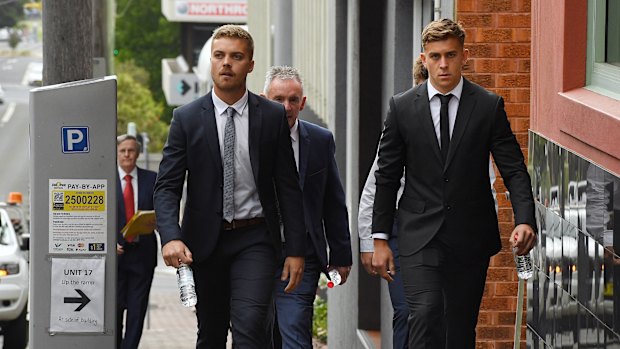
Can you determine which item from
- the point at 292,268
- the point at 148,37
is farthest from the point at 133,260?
the point at 148,37

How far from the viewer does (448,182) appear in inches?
257

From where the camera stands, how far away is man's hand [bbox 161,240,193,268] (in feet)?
21.6

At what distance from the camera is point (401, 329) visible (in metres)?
8.97

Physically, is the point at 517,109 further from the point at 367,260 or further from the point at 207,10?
the point at 207,10

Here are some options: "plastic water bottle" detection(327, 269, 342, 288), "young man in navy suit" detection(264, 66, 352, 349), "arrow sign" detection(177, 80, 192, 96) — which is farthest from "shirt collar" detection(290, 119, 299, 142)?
"arrow sign" detection(177, 80, 192, 96)

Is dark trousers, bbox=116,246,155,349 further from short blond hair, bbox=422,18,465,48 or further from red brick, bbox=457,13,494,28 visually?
short blond hair, bbox=422,18,465,48

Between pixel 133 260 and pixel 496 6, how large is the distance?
4035 mm

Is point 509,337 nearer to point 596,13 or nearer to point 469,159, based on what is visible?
point 469,159

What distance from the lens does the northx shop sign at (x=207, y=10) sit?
2100 inches

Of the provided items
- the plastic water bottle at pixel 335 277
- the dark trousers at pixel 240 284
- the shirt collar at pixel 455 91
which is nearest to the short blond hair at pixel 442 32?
the shirt collar at pixel 455 91

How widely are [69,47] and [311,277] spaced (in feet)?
7.24

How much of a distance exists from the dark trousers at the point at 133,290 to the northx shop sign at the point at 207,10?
41.0 meters

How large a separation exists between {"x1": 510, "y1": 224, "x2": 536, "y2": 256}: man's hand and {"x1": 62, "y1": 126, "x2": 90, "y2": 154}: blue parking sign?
3131 mm

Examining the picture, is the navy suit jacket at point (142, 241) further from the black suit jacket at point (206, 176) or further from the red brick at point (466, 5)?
the black suit jacket at point (206, 176)
